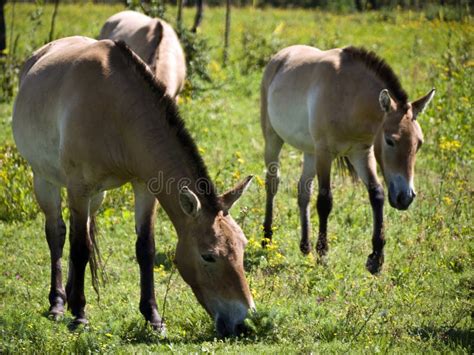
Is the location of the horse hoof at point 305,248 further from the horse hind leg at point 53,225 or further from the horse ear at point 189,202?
the horse ear at point 189,202

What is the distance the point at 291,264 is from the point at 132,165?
2.42m

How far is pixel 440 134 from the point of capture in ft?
35.8

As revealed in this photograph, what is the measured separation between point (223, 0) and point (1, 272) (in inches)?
1160

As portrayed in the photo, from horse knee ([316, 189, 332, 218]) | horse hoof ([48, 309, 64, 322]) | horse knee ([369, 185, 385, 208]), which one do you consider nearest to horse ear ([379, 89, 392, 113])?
horse knee ([369, 185, 385, 208])

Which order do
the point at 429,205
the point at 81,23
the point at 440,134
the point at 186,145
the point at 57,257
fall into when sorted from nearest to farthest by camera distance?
the point at 186,145
the point at 57,257
the point at 429,205
the point at 440,134
the point at 81,23

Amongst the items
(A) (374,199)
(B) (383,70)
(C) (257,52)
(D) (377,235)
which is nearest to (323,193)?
(A) (374,199)

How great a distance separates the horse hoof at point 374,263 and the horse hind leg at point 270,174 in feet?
3.96

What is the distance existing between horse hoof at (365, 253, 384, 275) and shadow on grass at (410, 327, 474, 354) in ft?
5.89

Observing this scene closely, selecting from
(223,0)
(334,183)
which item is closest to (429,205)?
(334,183)

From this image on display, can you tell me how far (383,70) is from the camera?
7.45m

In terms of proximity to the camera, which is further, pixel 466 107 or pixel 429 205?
pixel 466 107

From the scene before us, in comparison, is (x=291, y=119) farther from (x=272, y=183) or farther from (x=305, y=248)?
(x=305, y=248)

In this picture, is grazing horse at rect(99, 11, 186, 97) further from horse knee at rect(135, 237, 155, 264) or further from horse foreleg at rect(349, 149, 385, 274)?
horse knee at rect(135, 237, 155, 264)

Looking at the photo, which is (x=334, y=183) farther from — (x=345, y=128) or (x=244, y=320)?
(x=244, y=320)
